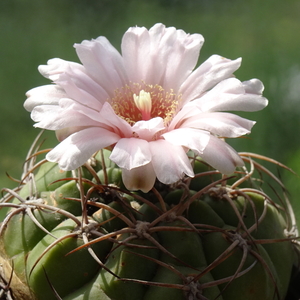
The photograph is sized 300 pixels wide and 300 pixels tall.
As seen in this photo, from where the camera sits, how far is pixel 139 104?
0.63m

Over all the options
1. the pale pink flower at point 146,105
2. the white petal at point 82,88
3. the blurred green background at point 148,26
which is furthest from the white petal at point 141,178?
the blurred green background at point 148,26

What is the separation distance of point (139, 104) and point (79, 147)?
0.50ft

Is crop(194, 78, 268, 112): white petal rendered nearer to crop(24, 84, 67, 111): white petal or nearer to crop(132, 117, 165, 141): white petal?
crop(132, 117, 165, 141): white petal

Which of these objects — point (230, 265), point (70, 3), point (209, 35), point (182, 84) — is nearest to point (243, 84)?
point (182, 84)

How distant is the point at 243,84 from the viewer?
58 cm

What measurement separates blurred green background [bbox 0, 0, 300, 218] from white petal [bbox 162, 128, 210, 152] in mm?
843

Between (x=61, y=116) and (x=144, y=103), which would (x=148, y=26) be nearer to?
(x=144, y=103)

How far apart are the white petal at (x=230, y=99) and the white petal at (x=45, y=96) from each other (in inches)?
6.5

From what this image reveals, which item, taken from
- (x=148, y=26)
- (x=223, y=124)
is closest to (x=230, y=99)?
(x=223, y=124)

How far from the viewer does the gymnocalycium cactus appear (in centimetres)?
51

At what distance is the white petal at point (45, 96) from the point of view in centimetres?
58

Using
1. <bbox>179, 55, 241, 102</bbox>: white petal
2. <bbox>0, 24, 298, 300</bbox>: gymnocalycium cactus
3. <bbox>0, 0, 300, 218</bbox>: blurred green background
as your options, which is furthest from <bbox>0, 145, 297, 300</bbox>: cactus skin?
<bbox>0, 0, 300, 218</bbox>: blurred green background

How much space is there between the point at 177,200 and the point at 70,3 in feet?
3.84

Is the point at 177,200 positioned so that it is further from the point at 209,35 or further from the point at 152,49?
the point at 209,35
